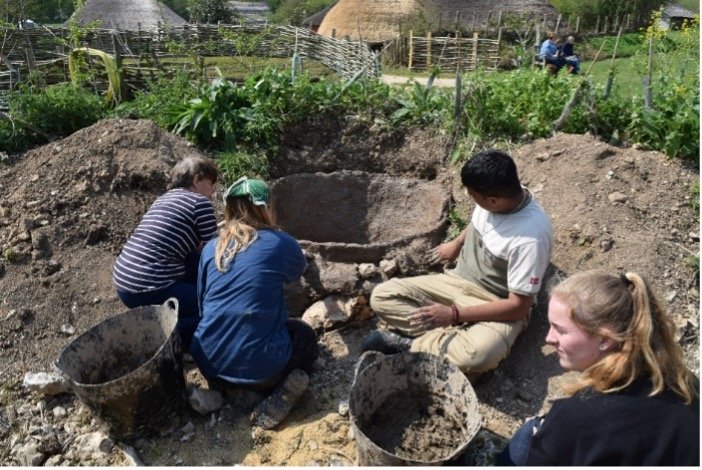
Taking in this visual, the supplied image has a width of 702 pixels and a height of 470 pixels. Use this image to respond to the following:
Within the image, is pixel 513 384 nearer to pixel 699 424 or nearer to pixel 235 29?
pixel 699 424

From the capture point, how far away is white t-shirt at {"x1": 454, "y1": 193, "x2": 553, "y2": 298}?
294 centimetres

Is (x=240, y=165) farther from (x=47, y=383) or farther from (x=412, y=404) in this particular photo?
(x=412, y=404)

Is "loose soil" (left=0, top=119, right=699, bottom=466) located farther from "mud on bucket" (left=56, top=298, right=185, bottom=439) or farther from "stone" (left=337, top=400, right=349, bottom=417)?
"mud on bucket" (left=56, top=298, right=185, bottom=439)

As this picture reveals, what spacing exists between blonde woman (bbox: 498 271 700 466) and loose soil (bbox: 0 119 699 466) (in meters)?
0.85

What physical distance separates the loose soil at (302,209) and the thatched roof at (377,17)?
15.6 m

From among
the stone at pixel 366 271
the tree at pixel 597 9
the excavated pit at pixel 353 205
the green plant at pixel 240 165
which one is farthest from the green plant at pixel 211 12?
the stone at pixel 366 271

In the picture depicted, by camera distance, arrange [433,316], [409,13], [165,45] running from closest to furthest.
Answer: [433,316]
[165,45]
[409,13]

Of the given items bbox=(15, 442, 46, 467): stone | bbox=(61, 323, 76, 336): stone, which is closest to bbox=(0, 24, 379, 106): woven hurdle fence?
bbox=(61, 323, 76, 336): stone

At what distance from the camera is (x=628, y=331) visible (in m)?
1.78

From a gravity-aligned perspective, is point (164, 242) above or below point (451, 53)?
above

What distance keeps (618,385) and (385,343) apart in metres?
1.69

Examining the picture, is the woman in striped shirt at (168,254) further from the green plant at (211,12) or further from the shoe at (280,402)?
the green plant at (211,12)

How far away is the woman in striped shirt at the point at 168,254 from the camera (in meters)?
3.32

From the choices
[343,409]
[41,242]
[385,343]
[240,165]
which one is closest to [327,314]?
[385,343]
